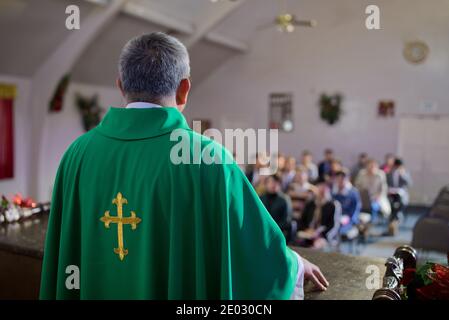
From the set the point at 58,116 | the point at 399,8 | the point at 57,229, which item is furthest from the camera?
the point at 399,8

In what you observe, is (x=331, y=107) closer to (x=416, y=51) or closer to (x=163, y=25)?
(x=416, y=51)

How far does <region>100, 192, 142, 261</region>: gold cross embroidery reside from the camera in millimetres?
1551

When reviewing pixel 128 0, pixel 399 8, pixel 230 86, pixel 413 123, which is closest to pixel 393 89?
pixel 413 123

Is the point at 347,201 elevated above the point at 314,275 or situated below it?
below

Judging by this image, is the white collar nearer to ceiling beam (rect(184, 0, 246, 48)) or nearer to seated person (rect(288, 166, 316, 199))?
seated person (rect(288, 166, 316, 199))

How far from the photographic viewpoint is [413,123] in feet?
38.6

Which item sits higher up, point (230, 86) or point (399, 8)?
point (399, 8)

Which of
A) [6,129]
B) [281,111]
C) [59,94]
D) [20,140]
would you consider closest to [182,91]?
[6,129]

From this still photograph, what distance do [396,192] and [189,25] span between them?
572 centimetres

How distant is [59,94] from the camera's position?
937cm

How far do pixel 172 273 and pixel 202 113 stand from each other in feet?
42.9

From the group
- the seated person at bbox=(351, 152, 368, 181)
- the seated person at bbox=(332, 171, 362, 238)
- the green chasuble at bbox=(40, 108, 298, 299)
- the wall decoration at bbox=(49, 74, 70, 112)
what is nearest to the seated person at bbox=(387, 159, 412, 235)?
the seated person at bbox=(351, 152, 368, 181)

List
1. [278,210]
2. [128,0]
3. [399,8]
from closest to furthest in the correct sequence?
[278,210] → [128,0] → [399,8]
